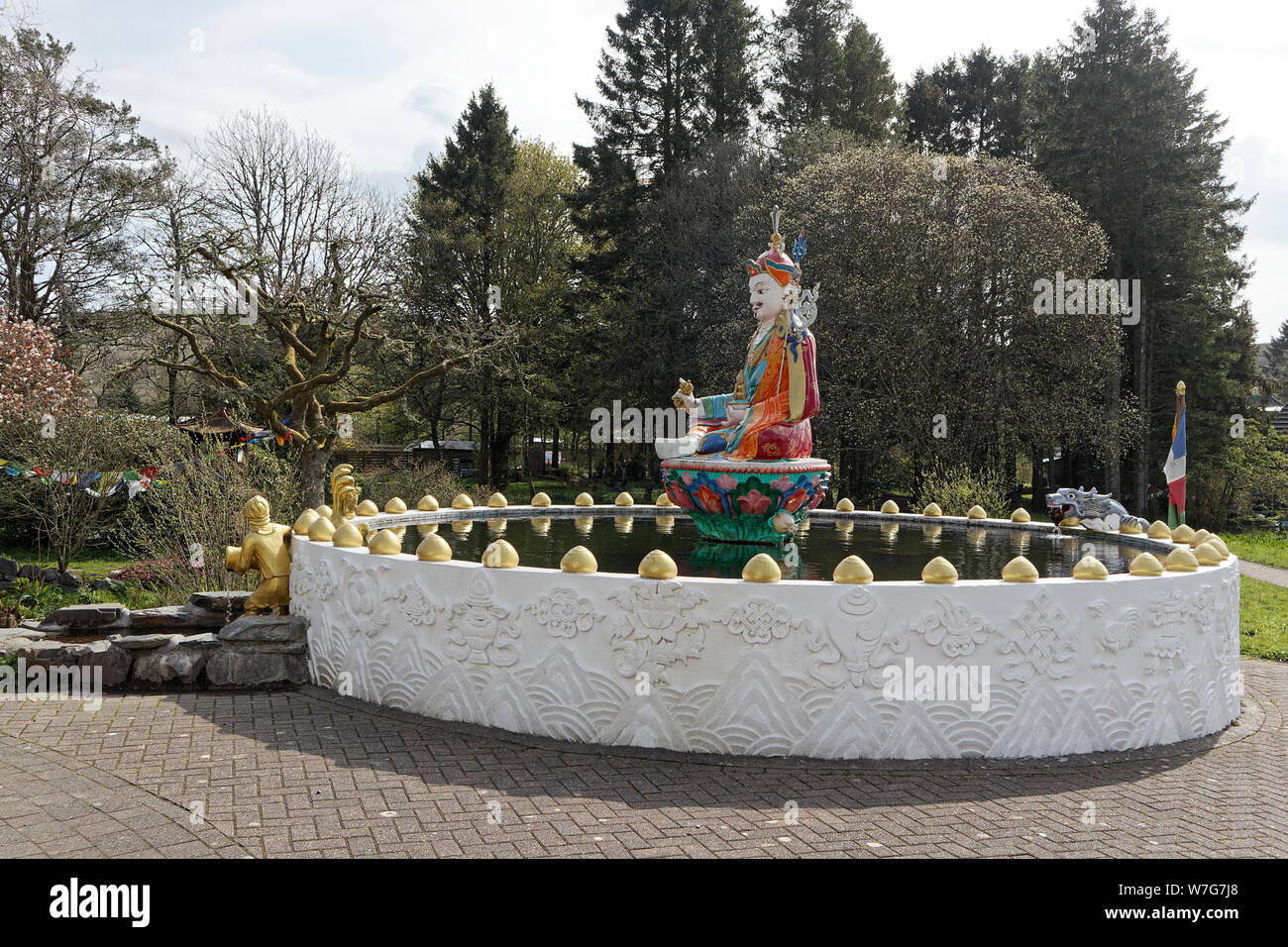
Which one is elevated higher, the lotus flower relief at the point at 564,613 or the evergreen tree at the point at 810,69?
the evergreen tree at the point at 810,69

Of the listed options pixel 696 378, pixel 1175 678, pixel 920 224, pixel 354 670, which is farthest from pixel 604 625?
pixel 696 378

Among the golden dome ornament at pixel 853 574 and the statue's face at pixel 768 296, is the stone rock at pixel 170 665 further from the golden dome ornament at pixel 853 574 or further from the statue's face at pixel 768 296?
the statue's face at pixel 768 296

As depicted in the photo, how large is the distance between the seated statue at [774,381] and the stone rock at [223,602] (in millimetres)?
4317

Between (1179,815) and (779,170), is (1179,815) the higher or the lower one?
the lower one

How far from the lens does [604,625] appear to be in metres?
5.40

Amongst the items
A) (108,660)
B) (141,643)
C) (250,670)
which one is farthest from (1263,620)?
(108,660)

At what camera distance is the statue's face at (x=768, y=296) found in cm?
845

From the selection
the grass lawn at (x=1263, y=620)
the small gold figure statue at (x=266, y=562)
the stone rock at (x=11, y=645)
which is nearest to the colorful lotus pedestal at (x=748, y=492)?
the small gold figure statue at (x=266, y=562)

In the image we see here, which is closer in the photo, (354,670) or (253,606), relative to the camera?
(354,670)

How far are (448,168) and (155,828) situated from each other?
29.6 m

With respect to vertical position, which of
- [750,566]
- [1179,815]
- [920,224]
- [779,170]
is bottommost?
[1179,815]

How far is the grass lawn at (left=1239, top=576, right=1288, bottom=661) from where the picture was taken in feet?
33.2

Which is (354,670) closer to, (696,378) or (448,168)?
(696,378)

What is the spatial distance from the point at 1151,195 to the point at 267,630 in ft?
92.9
